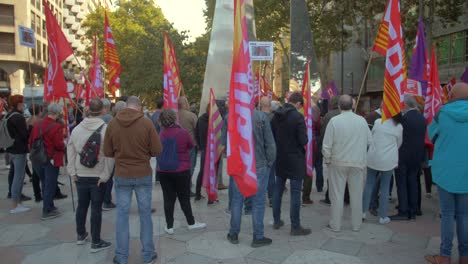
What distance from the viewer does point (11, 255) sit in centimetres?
504

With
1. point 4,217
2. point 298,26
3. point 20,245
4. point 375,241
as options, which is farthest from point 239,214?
point 298,26

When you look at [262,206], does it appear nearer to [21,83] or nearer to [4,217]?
[4,217]

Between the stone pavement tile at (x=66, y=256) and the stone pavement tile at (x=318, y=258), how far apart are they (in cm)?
230

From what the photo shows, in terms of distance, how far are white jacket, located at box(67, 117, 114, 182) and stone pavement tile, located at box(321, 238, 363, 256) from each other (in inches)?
115

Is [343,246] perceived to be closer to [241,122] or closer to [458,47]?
[241,122]

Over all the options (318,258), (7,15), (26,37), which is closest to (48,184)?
(26,37)

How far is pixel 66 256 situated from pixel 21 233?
1366mm

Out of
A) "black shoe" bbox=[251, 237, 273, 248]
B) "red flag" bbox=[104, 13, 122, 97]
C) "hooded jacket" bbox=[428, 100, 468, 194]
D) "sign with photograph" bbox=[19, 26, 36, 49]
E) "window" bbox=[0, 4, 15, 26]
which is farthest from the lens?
"window" bbox=[0, 4, 15, 26]

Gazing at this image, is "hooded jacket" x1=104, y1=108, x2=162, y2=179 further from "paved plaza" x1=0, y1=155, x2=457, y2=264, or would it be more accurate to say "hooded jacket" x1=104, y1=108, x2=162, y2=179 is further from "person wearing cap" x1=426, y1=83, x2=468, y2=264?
"person wearing cap" x1=426, y1=83, x2=468, y2=264

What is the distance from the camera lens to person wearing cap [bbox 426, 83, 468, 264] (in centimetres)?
423

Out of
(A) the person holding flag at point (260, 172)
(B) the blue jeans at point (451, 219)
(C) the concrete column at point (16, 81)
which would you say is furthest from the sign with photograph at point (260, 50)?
(C) the concrete column at point (16, 81)

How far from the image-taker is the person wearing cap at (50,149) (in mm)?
6453

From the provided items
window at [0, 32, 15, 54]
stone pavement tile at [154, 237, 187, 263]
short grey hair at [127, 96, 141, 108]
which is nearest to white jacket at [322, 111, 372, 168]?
stone pavement tile at [154, 237, 187, 263]

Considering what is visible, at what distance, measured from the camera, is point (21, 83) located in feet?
139
